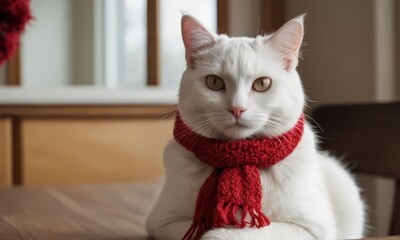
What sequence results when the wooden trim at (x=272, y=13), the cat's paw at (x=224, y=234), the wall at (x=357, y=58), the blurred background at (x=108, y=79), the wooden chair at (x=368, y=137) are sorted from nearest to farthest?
the cat's paw at (x=224, y=234) → the wooden chair at (x=368, y=137) → the wall at (x=357, y=58) → the blurred background at (x=108, y=79) → the wooden trim at (x=272, y=13)

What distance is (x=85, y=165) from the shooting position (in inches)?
102

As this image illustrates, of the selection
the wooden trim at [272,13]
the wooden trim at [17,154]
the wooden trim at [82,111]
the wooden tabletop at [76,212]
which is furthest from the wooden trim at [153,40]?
the wooden tabletop at [76,212]

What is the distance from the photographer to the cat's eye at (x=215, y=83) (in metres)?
0.79

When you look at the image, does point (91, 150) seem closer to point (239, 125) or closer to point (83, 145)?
point (83, 145)

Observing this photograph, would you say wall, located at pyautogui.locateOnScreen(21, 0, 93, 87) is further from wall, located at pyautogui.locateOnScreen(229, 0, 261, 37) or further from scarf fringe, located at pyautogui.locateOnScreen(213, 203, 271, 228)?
scarf fringe, located at pyautogui.locateOnScreen(213, 203, 271, 228)

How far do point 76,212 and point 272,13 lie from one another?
1708 mm

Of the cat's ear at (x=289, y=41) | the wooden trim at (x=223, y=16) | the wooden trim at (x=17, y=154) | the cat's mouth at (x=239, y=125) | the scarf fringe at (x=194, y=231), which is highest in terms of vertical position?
the wooden trim at (x=223, y=16)

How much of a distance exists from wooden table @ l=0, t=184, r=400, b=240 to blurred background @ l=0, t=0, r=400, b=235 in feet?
2.46

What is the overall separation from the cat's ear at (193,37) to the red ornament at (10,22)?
0.96 feet

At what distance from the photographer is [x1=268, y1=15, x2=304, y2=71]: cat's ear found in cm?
81

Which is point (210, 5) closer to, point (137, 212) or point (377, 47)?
point (377, 47)

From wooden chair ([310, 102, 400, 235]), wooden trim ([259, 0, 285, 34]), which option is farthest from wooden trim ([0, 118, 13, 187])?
wooden chair ([310, 102, 400, 235])

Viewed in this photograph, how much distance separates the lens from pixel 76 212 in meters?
1.29

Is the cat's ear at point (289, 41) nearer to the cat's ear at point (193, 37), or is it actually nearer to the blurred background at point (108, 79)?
the cat's ear at point (193, 37)
